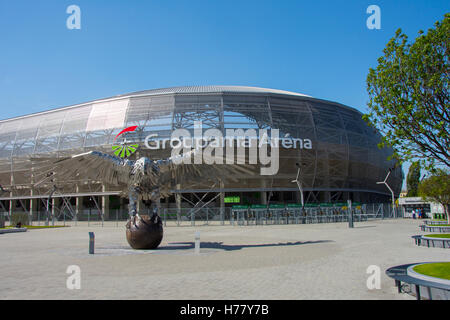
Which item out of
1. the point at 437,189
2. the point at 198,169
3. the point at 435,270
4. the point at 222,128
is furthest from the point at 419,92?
the point at 222,128

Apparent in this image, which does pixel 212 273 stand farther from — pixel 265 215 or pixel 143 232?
pixel 265 215

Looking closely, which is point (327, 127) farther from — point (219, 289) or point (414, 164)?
point (219, 289)

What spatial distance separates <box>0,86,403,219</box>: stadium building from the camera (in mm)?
39250

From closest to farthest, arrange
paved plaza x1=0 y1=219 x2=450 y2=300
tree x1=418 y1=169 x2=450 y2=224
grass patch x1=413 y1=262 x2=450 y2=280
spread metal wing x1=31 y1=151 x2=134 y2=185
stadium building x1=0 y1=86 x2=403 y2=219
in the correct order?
grass patch x1=413 y1=262 x2=450 y2=280, paved plaza x1=0 y1=219 x2=450 y2=300, spread metal wing x1=31 y1=151 x2=134 y2=185, tree x1=418 y1=169 x2=450 y2=224, stadium building x1=0 y1=86 x2=403 y2=219

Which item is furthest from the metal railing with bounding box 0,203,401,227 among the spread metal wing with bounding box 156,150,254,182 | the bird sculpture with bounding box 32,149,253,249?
the bird sculpture with bounding box 32,149,253,249

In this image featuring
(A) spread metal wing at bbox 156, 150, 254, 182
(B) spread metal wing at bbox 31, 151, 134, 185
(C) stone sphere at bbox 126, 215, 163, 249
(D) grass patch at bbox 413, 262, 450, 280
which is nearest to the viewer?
(D) grass patch at bbox 413, 262, 450, 280

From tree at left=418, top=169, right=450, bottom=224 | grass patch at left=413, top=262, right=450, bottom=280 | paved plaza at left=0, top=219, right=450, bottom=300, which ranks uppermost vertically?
tree at left=418, top=169, right=450, bottom=224

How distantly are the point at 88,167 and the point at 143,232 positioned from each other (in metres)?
3.60

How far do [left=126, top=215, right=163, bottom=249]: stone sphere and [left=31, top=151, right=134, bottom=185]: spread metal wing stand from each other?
69.8 inches

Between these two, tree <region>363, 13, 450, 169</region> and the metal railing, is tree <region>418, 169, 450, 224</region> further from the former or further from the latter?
tree <region>363, 13, 450, 169</region>

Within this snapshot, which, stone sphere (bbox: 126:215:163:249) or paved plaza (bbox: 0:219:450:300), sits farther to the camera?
stone sphere (bbox: 126:215:163:249)

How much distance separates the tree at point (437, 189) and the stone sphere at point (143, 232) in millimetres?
20370
